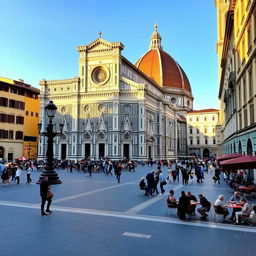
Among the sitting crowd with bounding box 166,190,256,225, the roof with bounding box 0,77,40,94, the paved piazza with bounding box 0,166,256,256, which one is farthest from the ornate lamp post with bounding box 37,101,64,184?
the roof with bounding box 0,77,40,94

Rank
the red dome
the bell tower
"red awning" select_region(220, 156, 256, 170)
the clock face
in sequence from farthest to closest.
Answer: the red dome < the bell tower < the clock face < "red awning" select_region(220, 156, 256, 170)

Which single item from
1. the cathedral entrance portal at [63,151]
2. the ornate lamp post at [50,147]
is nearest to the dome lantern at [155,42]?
the cathedral entrance portal at [63,151]

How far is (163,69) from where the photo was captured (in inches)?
3932

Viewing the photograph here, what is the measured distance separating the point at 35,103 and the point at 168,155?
35489mm

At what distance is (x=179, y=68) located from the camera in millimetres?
104062

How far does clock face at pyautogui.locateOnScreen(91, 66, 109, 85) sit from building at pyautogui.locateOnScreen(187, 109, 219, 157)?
48517 millimetres

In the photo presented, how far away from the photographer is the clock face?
5628cm

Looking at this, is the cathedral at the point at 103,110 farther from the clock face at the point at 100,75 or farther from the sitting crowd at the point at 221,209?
the sitting crowd at the point at 221,209

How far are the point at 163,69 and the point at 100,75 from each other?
157 feet

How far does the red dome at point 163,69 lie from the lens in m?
98.8

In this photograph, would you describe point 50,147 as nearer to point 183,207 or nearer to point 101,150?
point 183,207

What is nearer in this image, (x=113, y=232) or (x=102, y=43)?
(x=113, y=232)

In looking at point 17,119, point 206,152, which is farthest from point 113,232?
point 206,152

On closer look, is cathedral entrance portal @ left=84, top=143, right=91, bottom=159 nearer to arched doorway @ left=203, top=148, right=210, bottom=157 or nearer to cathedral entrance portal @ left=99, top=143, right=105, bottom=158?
cathedral entrance portal @ left=99, top=143, right=105, bottom=158
